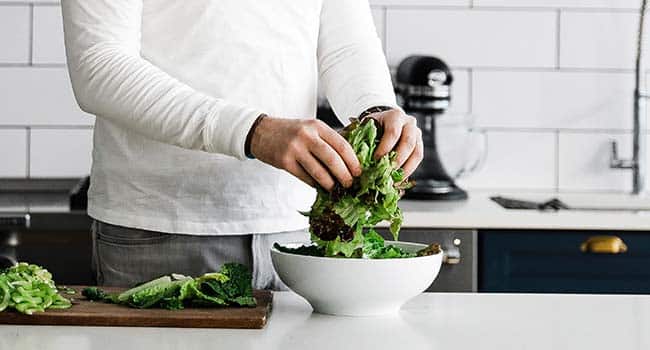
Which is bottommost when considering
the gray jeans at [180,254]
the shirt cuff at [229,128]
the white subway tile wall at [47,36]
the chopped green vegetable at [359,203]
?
the gray jeans at [180,254]

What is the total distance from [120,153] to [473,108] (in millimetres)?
1331

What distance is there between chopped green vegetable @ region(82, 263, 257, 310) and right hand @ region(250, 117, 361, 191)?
0.15 meters

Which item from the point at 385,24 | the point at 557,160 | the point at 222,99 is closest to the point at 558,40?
the point at 557,160

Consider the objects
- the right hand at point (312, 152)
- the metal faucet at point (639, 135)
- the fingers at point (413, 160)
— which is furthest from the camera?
the metal faucet at point (639, 135)

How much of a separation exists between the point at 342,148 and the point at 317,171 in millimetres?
40

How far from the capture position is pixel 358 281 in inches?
50.6

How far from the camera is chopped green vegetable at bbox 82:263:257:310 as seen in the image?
1.31m

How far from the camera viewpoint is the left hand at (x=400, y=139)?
1338 mm

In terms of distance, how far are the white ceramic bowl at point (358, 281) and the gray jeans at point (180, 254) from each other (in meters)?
0.28

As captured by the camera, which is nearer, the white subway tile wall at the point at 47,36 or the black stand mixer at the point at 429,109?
the black stand mixer at the point at 429,109

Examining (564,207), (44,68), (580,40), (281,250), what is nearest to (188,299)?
(281,250)

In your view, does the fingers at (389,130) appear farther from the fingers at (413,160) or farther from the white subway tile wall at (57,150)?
the white subway tile wall at (57,150)

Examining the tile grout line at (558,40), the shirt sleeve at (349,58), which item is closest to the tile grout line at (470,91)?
the tile grout line at (558,40)

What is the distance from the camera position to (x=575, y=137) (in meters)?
2.78
